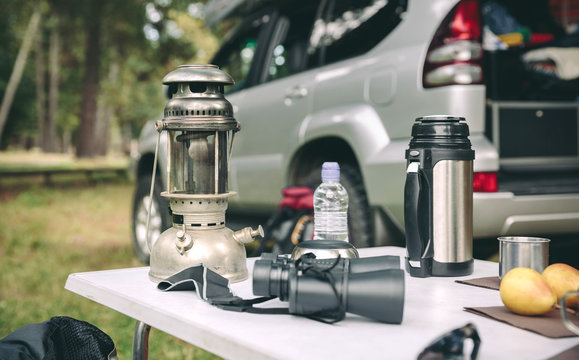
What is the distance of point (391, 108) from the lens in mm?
3217

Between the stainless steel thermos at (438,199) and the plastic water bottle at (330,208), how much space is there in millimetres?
289

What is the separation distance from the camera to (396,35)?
3328mm

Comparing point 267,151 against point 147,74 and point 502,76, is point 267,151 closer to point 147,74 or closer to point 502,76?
point 502,76

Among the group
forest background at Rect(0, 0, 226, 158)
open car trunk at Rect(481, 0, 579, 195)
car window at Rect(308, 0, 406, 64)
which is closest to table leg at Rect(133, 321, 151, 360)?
open car trunk at Rect(481, 0, 579, 195)

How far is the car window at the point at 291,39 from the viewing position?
416cm

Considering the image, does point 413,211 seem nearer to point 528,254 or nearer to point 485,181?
point 528,254

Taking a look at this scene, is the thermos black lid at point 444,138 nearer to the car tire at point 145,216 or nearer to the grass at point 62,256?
the grass at point 62,256

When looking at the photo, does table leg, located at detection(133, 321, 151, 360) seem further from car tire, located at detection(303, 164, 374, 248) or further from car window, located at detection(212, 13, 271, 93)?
car window, located at detection(212, 13, 271, 93)

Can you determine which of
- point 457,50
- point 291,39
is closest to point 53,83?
point 291,39

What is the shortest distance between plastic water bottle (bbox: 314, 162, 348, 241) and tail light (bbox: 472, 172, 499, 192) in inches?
25.5

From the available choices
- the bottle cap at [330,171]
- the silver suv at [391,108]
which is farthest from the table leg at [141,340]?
the silver suv at [391,108]

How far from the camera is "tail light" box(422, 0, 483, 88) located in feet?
9.91

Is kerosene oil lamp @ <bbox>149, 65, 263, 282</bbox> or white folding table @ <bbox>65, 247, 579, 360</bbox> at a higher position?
kerosene oil lamp @ <bbox>149, 65, 263, 282</bbox>

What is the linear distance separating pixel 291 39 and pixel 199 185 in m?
2.70
